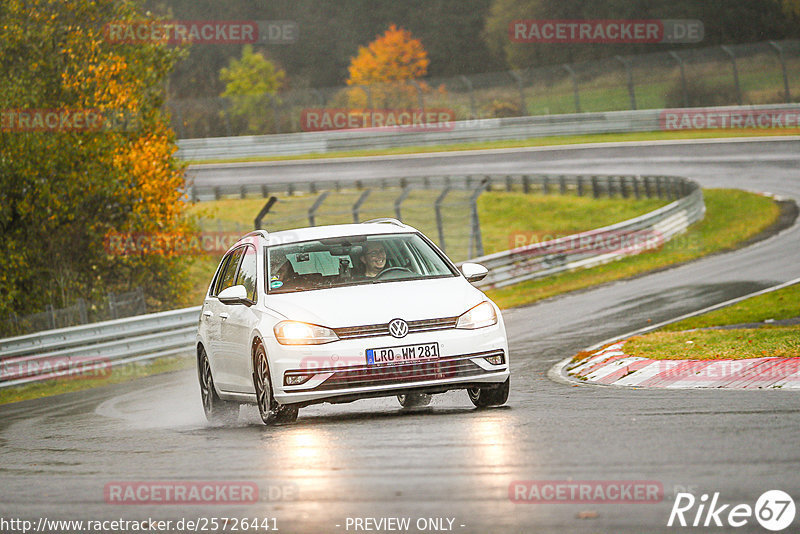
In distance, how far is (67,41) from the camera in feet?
85.4

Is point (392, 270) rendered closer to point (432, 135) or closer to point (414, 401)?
point (414, 401)

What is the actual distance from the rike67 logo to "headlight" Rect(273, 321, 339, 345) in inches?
155

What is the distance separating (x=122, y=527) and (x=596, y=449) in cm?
287

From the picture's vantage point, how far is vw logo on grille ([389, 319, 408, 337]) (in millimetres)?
9008

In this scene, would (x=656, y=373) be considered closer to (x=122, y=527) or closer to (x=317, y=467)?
(x=317, y=467)

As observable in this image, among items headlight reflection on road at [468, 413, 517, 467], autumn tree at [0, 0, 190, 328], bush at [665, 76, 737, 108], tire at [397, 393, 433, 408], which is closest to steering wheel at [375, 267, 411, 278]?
tire at [397, 393, 433, 408]

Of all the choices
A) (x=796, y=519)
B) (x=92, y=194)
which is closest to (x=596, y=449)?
(x=796, y=519)

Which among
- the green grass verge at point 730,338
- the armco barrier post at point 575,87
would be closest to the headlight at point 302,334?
the green grass verge at point 730,338

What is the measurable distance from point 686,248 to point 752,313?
1123 cm

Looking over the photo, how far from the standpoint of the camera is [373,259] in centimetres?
1023

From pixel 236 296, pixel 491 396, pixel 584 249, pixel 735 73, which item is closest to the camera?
pixel 491 396

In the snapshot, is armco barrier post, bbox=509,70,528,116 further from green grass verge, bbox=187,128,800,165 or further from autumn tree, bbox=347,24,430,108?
autumn tree, bbox=347,24,430,108

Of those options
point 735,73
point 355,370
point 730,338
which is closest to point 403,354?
point 355,370

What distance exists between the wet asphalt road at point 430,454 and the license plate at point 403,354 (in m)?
0.49
